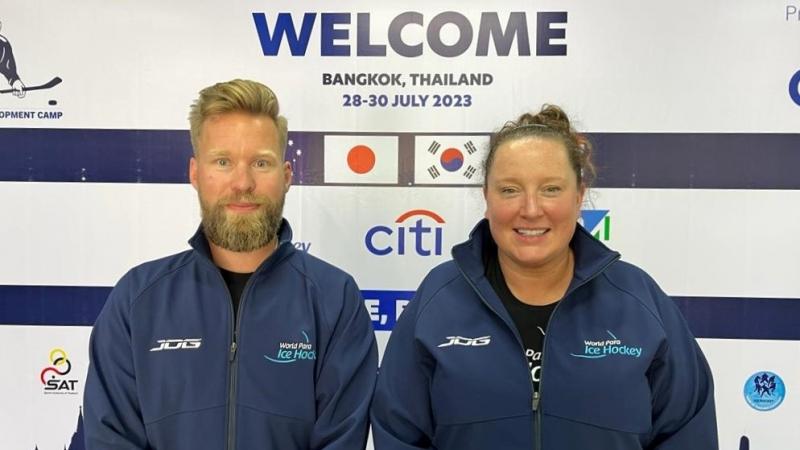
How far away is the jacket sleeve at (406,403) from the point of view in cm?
136

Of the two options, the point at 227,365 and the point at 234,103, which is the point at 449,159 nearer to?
the point at 234,103

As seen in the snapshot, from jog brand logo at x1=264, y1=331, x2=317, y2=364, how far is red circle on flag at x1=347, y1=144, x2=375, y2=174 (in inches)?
33.7

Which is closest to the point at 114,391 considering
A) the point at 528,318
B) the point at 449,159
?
the point at 528,318

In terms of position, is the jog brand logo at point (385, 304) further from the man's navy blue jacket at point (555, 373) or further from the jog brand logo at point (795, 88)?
the jog brand logo at point (795, 88)

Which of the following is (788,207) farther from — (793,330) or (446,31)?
(446,31)

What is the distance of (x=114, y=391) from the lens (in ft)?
4.65

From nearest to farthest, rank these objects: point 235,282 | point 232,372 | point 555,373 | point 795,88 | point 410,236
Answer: point 555,373 → point 232,372 → point 235,282 → point 795,88 → point 410,236

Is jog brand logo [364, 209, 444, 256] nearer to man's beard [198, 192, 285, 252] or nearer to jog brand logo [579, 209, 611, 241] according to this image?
jog brand logo [579, 209, 611, 241]

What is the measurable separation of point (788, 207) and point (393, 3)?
1.58 meters

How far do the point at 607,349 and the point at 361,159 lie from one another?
1.15 metres

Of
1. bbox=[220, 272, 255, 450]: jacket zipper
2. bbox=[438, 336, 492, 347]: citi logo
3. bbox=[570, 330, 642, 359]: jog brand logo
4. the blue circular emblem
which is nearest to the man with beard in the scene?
bbox=[220, 272, 255, 450]: jacket zipper

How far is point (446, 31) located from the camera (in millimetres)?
2092

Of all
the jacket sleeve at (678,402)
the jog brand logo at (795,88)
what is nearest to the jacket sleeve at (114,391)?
the jacket sleeve at (678,402)

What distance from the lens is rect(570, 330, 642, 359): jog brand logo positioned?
131 centimetres
